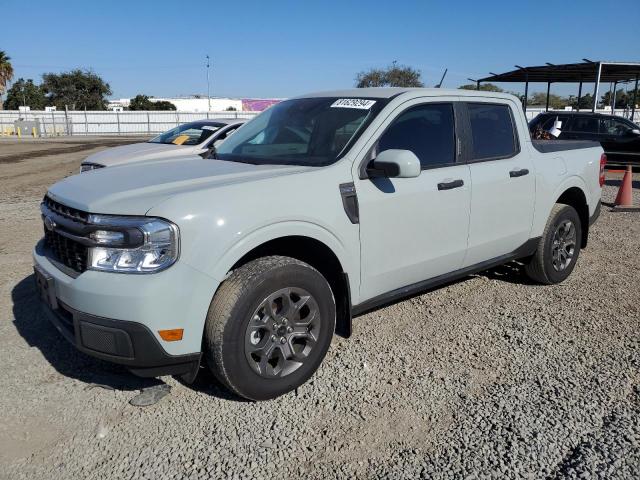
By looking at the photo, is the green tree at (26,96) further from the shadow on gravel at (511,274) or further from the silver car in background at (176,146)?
the shadow on gravel at (511,274)

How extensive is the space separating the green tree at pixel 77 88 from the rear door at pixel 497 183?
246ft

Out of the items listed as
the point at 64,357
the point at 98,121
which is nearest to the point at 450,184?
the point at 64,357

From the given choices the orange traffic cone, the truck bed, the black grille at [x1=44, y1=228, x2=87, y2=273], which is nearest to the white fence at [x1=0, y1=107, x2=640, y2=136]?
the orange traffic cone

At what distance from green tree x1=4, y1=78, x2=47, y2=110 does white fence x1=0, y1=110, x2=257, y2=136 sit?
29.1 metres

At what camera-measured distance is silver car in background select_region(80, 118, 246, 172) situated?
28.1 ft

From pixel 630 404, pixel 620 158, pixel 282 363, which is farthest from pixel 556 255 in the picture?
pixel 620 158

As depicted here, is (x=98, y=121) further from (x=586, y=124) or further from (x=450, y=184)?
(x=450, y=184)

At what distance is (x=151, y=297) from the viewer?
266 centimetres

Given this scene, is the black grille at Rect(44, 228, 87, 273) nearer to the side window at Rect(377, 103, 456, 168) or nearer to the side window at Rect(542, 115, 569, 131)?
the side window at Rect(377, 103, 456, 168)

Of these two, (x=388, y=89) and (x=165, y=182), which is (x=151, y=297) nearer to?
(x=165, y=182)

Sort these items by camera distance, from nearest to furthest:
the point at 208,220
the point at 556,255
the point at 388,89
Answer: the point at 208,220 → the point at 388,89 → the point at 556,255

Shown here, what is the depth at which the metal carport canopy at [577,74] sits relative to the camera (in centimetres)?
2012

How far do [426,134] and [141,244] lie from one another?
224 centimetres

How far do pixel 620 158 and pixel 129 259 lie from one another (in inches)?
577
